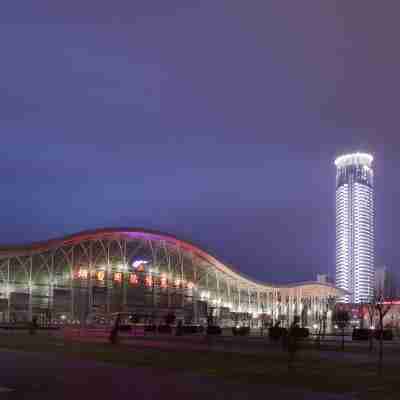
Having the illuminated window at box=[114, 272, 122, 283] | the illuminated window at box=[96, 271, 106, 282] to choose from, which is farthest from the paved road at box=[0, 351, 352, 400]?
the illuminated window at box=[114, 272, 122, 283]

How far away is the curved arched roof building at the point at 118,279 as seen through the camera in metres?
Result: 87.9

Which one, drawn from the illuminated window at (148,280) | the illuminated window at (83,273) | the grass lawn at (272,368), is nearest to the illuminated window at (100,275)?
the illuminated window at (83,273)

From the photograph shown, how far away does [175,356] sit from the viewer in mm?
28953

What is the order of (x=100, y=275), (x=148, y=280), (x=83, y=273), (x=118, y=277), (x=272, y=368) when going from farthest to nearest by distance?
(x=148, y=280) → (x=118, y=277) → (x=100, y=275) → (x=83, y=273) → (x=272, y=368)

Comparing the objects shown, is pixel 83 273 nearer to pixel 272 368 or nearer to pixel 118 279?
pixel 118 279

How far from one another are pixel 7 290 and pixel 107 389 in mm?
73540

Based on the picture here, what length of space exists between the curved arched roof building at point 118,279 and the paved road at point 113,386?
67.2 metres

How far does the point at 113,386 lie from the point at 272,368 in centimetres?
843

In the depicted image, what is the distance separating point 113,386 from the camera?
57.7 feet

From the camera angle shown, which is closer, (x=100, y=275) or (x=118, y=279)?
(x=100, y=275)

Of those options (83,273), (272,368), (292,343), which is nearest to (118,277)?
(83,273)

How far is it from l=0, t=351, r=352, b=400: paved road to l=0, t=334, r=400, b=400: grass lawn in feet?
4.60

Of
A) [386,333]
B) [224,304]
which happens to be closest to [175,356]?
[386,333]

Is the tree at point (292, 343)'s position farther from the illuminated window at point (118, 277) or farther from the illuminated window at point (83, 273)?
the illuminated window at point (118, 277)
